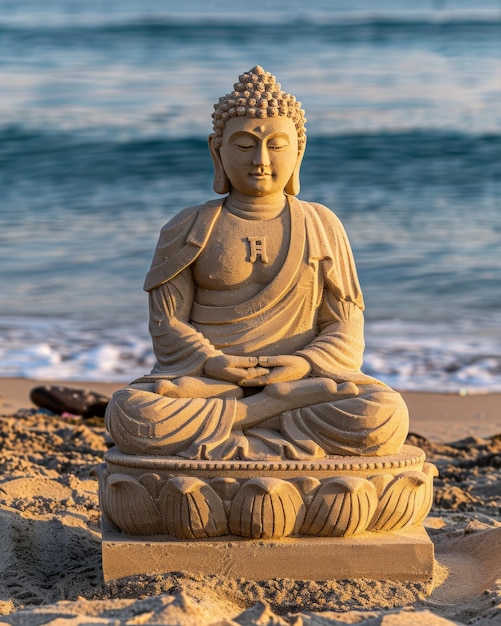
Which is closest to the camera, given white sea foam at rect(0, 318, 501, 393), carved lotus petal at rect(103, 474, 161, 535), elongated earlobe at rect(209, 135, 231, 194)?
carved lotus petal at rect(103, 474, 161, 535)

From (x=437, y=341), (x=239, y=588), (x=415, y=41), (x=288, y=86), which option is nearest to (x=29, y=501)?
(x=239, y=588)

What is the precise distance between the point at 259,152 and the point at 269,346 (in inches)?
32.9

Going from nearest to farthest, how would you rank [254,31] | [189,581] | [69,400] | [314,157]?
[189,581] → [69,400] → [314,157] → [254,31]

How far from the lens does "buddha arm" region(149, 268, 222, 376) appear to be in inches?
227

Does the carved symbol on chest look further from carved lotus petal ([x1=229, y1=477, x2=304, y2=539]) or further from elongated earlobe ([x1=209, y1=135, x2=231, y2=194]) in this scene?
carved lotus petal ([x1=229, y1=477, x2=304, y2=539])

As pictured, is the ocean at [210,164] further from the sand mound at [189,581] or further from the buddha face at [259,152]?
the buddha face at [259,152]

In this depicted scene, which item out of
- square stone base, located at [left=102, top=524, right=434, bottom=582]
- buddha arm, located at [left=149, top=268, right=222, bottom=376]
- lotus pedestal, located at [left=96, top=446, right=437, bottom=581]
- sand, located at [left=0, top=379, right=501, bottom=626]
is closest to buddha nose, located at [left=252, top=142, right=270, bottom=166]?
buddha arm, located at [left=149, top=268, right=222, bottom=376]

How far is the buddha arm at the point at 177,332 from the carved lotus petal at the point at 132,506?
556 millimetres

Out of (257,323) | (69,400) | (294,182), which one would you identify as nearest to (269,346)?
(257,323)

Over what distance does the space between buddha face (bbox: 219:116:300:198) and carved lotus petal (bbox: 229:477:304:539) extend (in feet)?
4.40

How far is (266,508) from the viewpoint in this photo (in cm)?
532

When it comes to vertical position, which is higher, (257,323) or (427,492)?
(257,323)

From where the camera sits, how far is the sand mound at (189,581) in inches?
184

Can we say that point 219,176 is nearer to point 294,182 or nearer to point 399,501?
point 294,182
